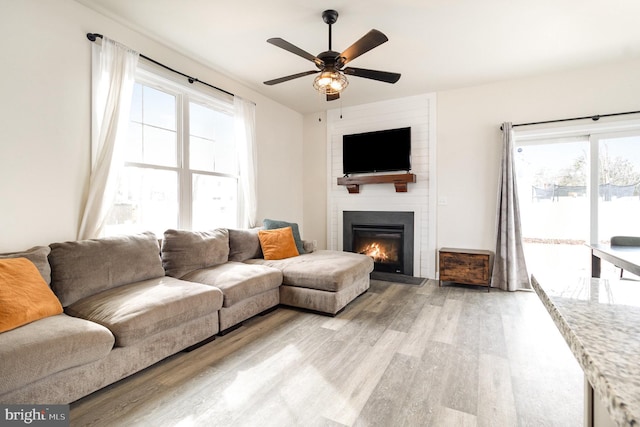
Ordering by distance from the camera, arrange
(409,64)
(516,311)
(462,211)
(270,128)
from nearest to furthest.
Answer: (516,311)
(409,64)
(462,211)
(270,128)

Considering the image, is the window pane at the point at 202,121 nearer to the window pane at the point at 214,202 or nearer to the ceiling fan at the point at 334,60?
the window pane at the point at 214,202

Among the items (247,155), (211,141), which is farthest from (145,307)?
(247,155)

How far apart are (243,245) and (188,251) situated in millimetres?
755

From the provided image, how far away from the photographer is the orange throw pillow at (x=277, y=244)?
3.74 metres

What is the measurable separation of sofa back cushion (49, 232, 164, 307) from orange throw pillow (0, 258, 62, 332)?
0.54 ft

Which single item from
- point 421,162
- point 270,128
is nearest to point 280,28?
point 270,128

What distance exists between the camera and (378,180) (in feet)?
15.5

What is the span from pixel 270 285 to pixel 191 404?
1.38 meters

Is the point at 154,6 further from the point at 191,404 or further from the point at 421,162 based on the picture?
the point at 421,162

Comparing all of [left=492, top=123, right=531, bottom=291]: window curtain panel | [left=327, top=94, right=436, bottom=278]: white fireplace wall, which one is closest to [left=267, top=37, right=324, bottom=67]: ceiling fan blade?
[left=327, top=94, right=436, bottom=278]: white fireplace wall

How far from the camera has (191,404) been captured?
68.3 inches

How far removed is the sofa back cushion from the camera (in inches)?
84.5

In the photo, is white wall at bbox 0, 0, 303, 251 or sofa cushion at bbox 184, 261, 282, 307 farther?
sofa cushion at bbox 184, 261, 282, 307

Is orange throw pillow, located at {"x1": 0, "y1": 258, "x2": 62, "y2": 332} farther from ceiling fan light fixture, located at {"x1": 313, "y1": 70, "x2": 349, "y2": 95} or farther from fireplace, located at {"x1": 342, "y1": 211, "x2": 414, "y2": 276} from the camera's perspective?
fireplace, located at {"x1": 342, "y1": 211, "x2": 414, "y2": 276}
